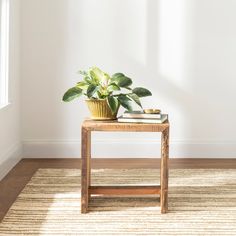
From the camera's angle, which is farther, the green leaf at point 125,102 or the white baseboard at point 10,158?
the white baseboard at point 10,158

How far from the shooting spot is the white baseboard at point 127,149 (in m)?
4.87

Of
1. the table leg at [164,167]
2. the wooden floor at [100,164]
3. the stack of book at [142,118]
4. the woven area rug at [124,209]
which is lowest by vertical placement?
the wooden floor at [100,164]

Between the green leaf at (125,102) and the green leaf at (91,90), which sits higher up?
the green leaf at (91,90)

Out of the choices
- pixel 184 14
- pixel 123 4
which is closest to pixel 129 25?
pixel 123 4

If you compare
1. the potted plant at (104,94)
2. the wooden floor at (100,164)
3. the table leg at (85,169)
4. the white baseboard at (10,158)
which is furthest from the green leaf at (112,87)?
the white baseboard at (10,158)

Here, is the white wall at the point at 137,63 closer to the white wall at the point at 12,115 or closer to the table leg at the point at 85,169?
the white wall at the point at 12,115

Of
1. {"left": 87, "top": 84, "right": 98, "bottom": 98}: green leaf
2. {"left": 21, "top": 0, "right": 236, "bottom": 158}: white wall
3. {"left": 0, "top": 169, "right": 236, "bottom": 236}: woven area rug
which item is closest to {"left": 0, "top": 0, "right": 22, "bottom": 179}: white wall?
{"left": 21, "top": 0, "right": 236, "bottom": 158}: white wall

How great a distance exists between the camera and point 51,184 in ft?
12.5

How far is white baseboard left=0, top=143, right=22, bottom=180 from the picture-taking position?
13.3ft

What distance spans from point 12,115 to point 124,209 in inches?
65.1

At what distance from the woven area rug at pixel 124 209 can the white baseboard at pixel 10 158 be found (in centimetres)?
23

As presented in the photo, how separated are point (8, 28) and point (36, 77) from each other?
2.17 feet

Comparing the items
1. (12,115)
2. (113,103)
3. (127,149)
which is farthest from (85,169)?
(127,149)

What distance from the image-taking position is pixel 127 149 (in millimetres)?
4891
